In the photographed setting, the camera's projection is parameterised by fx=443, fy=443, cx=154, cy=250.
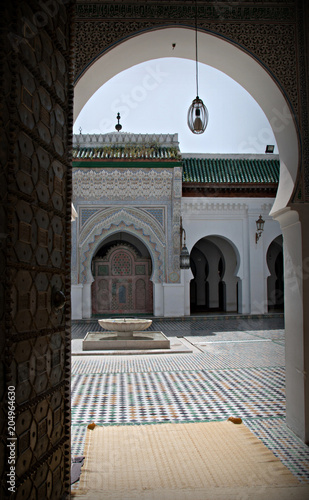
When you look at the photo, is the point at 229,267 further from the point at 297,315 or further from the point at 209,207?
the point at 297,315

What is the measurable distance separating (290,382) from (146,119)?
8.09 m

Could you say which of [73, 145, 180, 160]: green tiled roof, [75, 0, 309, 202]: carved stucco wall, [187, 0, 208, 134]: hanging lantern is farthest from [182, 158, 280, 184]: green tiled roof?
[75, 0, 309, 202]: carved stucco wall

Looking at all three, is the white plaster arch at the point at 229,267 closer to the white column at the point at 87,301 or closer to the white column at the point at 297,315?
the white column at the point at 87,301

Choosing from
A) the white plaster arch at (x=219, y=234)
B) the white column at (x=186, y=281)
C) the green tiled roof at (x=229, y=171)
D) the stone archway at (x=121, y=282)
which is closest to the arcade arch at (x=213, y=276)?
the white plaster arch at (x=219, y=234)

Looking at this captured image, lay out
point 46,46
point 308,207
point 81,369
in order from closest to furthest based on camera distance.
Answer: point 46,46 < point 308,207 < point 81,369

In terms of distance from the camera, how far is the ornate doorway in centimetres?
946

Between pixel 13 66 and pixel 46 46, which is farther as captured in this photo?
pixel 46 46

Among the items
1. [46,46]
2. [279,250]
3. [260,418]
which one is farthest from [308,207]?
[279,250]

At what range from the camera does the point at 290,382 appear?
2596 mm

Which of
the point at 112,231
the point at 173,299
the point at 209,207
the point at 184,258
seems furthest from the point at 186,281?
the point at 112,231

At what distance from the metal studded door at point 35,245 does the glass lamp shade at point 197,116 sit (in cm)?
142

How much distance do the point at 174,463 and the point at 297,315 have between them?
105 centimetres

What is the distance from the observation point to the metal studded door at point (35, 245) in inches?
47.1

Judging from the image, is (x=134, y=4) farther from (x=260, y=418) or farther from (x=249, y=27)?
(x=260, y=418)
